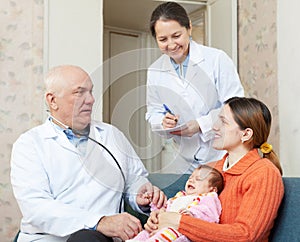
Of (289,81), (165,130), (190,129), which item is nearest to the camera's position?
(165,130)

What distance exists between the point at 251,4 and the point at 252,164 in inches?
72.7

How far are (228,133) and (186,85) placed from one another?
15.9 inches

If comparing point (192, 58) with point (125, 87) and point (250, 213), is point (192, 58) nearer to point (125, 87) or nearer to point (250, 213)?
point (125, 87)

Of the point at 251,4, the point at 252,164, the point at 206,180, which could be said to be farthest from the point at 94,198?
the point at 251,4

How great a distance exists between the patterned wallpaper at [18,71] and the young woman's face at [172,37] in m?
1.28

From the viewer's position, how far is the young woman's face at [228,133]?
1644mm

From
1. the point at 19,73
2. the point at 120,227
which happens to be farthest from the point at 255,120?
the point at 19,73

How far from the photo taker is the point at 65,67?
191cm

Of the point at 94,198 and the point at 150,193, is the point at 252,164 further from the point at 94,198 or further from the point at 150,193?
the point at 94,198

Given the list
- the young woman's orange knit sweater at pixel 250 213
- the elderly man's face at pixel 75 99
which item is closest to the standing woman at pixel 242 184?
the young woman's orange knit sweater at pixel 250 213

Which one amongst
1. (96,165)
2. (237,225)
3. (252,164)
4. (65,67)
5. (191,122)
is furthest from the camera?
(191,122)

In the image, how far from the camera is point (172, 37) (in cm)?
206

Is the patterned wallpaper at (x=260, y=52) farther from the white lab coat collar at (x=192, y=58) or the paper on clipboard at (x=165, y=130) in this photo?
the paper on clipboard at (x=165, y=130)

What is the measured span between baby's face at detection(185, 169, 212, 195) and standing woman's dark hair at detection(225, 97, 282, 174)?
171 mm
